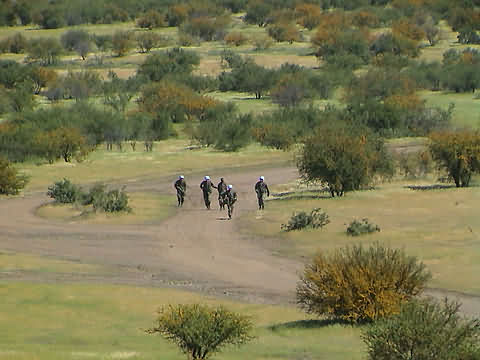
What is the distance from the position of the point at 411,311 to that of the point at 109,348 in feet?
18.2

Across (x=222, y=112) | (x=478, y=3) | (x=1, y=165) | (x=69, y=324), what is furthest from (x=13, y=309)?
(x=478, y=3)

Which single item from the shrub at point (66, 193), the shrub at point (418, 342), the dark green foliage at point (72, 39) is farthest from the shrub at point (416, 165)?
the dark green foliage at point (72, 39)

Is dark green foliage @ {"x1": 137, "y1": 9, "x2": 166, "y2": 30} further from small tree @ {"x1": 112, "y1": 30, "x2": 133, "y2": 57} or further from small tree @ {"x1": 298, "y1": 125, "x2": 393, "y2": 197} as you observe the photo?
small tree @ {"x1": 298, "y1": 125, "x2": 393, "y2": 197}

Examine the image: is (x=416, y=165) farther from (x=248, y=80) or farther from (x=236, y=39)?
(x=236, y=39)

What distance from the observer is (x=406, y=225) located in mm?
28516

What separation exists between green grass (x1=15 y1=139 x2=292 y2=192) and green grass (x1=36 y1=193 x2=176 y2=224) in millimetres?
5858

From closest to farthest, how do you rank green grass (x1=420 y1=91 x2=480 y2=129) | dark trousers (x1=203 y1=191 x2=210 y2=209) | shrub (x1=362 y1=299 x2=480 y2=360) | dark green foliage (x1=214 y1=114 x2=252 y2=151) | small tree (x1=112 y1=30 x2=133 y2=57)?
shrub (x1=362 y1=299 x2=480 y2=360)
dark trousers (x1=203 y1=191 x2=210 y2=209)
dark green foliage (x1=214 y1=114 x2=252 y2=151)
green grass (x1=420 y1=91 x2=480 y2=129)
small tree (x1=112 y1=30 x2=133 y2=57)

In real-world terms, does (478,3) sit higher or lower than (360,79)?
higher

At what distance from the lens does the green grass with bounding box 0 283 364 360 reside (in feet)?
51.7

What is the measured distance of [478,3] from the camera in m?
111

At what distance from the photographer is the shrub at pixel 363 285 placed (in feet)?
55.4

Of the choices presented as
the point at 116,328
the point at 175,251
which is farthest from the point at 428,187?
the point at 116,328

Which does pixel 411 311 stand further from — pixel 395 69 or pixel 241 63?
pixel 241 63

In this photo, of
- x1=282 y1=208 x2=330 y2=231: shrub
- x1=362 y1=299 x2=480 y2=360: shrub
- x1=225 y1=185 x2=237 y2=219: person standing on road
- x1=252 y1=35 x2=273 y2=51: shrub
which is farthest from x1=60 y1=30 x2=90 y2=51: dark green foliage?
x1=362 y1=299 x2=480 y2=360: shrub
